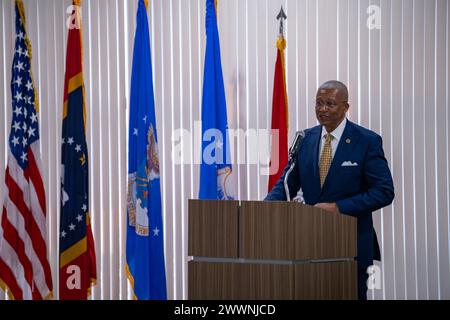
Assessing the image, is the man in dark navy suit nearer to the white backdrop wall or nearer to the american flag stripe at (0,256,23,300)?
the white backdrop wall

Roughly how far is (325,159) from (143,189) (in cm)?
171

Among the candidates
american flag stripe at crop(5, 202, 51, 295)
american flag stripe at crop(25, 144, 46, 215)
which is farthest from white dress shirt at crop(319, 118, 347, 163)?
american flag stripe at crop(5, 202, 51, 295)

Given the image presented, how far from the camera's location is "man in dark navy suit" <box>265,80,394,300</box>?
2994 millimetres

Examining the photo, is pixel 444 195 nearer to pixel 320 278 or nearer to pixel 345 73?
pixel 345 73

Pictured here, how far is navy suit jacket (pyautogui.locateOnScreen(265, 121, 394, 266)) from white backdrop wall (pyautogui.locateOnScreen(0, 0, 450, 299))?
5.75 ft

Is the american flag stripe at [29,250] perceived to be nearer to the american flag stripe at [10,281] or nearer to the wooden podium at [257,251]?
the american flag stripe at [10,281]

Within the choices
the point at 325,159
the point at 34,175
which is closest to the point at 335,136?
the point at 325,159

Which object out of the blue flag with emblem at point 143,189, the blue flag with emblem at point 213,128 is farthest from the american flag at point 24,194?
the blue flag with emblem at point 213,128

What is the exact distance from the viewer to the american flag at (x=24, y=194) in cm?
438

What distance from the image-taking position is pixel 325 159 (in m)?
3.16

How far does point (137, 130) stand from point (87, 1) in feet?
4.61

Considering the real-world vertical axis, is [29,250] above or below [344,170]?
below

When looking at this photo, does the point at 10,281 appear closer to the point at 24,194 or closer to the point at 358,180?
the point at 24,194

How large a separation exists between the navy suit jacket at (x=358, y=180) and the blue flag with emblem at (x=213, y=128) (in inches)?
54.7
